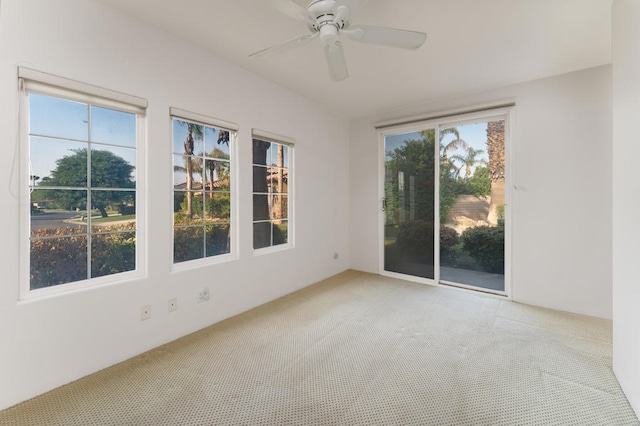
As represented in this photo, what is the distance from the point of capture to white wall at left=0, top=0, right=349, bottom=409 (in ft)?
5.17

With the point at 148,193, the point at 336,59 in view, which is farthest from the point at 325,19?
the point at 148,193

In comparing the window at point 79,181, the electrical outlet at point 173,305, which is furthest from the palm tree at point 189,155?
the electrical outlet at point 173,305

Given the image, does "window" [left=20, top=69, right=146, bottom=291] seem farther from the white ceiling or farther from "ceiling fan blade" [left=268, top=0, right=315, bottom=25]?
"ceiling fan blade" [left=268, top=0, right=315, bottom=25]

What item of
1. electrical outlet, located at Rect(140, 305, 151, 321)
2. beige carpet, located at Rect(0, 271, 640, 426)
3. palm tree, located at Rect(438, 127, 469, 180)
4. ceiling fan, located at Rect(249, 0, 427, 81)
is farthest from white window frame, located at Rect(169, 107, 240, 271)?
palm tree, located at Rect(438, 127, 469, 180)

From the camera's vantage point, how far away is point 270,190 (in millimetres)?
3299

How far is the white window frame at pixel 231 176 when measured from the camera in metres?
2.34

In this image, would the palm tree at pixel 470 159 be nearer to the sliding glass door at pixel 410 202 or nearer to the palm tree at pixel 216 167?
the sliding glass door at pixel 410 202

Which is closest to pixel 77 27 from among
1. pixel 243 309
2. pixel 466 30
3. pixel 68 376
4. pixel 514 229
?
pixel 68 376

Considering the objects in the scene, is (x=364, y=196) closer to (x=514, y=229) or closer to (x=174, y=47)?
(x=514, y=229)

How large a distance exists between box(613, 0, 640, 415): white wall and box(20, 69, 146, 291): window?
3.11 metres

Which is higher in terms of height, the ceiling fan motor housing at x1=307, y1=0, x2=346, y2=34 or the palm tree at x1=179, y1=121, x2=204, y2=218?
the ceiling fan motor housing at x1=307, y1=0, x2=346, y2=34

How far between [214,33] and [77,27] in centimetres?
88

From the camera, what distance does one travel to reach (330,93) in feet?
11.4

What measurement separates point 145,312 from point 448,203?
11.5 feet
